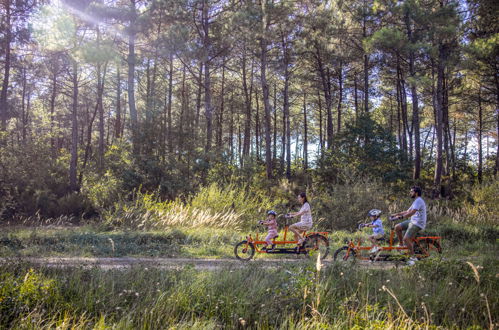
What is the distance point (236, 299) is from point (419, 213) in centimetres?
521

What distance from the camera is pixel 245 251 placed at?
8742 millimetres

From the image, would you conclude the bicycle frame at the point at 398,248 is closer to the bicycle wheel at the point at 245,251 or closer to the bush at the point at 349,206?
the bicycle wheel at the point at 245,251

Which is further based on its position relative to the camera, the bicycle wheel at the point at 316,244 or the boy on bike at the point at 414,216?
the bicycle wheel at the point at 316,244

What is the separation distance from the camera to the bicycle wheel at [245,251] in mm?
8719

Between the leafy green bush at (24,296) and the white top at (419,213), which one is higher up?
the white top at (419,213)

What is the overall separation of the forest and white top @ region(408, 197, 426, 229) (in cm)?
146

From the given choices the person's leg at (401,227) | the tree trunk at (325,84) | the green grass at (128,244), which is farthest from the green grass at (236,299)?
the tree trunk at (325,84)

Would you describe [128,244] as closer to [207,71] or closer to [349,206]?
[349,206]

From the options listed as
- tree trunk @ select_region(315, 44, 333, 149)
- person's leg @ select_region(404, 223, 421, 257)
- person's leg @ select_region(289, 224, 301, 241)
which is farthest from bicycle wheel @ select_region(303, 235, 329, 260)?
tree trunk @ select_region(315, 44, 333, 149)

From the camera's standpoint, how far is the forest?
4871mm

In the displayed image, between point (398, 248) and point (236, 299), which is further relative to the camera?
point (398, 248)

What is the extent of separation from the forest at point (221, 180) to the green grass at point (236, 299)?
0.04m

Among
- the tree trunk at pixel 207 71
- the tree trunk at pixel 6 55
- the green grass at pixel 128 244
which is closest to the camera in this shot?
the green grass at pixel 128 244

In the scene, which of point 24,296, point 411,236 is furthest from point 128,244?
point 411,236
